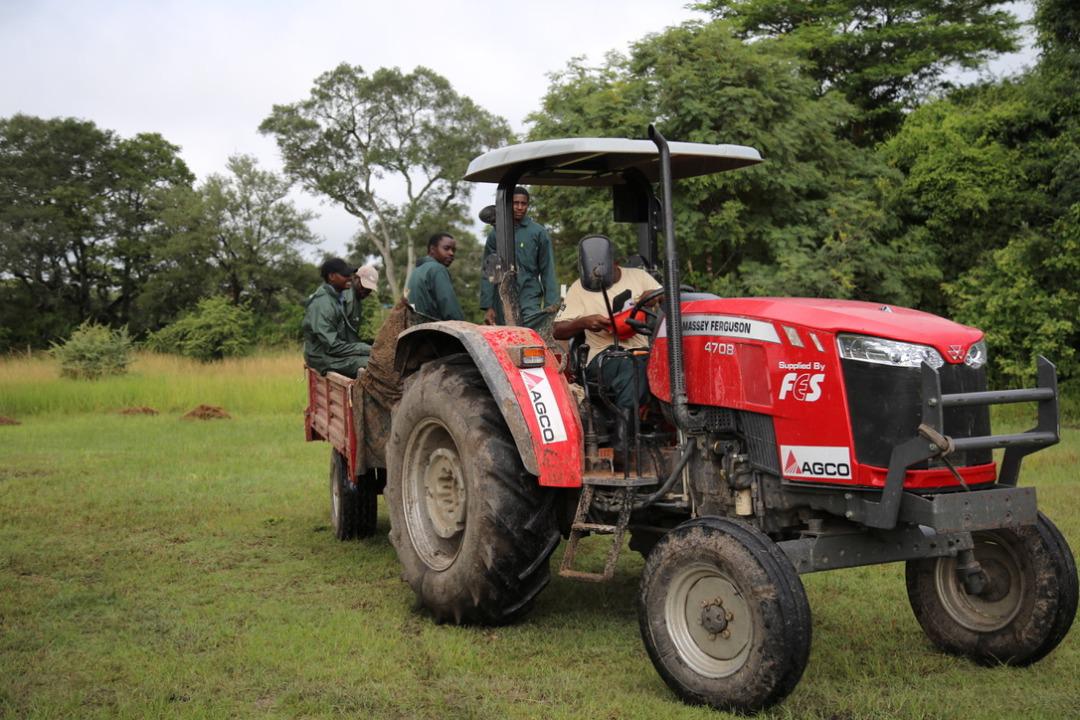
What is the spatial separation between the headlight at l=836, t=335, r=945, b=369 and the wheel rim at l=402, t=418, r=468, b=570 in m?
2.15

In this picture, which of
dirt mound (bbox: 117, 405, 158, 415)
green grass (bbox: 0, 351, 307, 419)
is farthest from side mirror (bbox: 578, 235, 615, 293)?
dirt mound (bbox: 117, 405, 158, 415)

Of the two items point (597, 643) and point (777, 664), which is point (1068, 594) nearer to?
point (777, 664)

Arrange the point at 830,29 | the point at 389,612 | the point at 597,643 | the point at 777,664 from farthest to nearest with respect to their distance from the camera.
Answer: the point at 830,29 < the point at 389,612 < the point at 597,643 < the point at 777,664

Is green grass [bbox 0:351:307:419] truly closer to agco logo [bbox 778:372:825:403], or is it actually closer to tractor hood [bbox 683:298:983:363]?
tractor hood [bbox 683:298:983:363]

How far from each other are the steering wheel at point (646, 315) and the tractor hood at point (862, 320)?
42 centimetres

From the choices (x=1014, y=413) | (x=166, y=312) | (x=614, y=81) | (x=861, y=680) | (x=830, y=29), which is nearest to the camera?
(x=861, y=680)

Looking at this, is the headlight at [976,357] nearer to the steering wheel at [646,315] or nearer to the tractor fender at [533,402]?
the steering wheel at [646,315]

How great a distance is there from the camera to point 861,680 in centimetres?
459

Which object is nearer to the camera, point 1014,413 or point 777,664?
point 777,664

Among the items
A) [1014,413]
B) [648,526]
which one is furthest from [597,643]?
[1014,413]

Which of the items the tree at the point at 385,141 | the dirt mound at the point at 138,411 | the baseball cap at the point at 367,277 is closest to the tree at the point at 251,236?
the tree at the point at 385,141

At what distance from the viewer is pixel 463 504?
568 centimetres

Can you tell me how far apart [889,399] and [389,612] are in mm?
2859

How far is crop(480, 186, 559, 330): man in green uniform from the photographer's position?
624 centimetres
